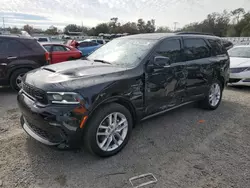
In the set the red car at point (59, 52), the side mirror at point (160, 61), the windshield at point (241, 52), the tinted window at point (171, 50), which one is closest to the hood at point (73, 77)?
the side mirror at point (160, 61)

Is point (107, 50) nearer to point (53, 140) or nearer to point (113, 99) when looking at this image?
point (113, 99)

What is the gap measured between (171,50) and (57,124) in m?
2.40

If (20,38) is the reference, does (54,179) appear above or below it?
below

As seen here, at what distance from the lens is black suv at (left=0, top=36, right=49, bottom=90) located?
18.2 ft

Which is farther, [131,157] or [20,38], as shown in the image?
[20,38]

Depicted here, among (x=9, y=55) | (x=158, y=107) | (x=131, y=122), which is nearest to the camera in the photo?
(x=131, y=122)

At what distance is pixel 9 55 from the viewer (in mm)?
5609

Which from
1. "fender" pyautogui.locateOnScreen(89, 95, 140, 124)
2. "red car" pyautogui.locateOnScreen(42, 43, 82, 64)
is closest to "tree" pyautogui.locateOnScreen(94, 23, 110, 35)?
"red car" pyautogui.locateOnScreen(42, 43, 82, 64)

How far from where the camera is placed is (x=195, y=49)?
4145 millimetres

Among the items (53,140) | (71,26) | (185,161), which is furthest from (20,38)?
(71,26)

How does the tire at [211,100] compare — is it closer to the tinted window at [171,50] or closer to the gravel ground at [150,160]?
the gravel ground at [150,160]

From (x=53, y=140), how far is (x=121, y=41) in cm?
235

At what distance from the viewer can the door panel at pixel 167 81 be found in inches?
127

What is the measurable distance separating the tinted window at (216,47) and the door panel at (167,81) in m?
1.34
